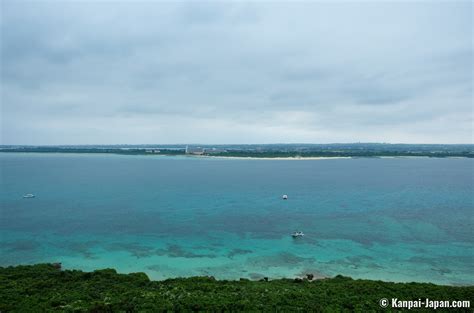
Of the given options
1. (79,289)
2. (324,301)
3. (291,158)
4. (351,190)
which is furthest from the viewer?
→ (291,158)

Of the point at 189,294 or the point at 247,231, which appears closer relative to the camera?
the point at 189,294

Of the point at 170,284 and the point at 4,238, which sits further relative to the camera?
the point at 4,238

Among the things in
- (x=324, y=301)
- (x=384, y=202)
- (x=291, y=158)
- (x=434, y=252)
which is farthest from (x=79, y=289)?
(x=291, y=158)

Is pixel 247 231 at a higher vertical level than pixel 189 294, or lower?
lower

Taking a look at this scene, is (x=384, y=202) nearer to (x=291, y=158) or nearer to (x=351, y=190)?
(x=351, y=190)
